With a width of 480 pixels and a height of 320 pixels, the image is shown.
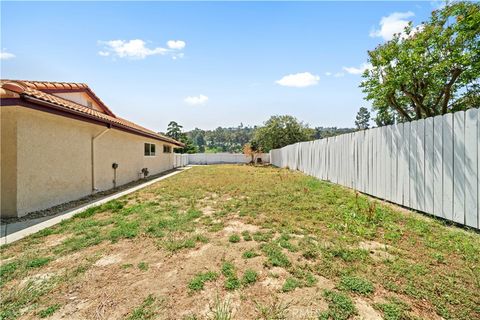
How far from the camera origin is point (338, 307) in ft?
5.99

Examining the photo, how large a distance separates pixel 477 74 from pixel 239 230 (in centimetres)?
923

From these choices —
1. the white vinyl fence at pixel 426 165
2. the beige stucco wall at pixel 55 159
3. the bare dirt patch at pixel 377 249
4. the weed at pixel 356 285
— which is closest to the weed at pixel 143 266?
the weed at pixel 356 285

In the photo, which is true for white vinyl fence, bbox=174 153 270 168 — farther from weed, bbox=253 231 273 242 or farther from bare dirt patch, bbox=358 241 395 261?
bare dirt patch, bbox=358 241 395 261

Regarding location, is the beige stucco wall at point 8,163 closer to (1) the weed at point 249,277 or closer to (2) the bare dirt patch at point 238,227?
(2) the bare dirt patch at point 238,227

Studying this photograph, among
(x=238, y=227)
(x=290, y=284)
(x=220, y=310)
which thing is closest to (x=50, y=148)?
(x=238, y=227)

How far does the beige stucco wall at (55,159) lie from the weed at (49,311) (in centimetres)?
411

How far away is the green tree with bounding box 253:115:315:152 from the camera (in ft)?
91.1

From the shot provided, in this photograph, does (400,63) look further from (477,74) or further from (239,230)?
(239,230)

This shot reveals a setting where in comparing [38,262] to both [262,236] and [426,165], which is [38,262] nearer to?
[262,236]

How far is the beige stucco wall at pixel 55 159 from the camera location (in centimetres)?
477

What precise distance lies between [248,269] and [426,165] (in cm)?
399

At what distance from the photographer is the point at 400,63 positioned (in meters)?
7.70

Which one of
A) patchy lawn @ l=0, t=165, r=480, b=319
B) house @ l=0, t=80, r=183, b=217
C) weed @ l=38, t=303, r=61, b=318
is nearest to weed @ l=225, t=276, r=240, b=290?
patchy lawn @ l=0, t=165, r=480, b=319

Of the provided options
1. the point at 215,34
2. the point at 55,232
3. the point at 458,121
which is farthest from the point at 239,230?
the point at 215,34
